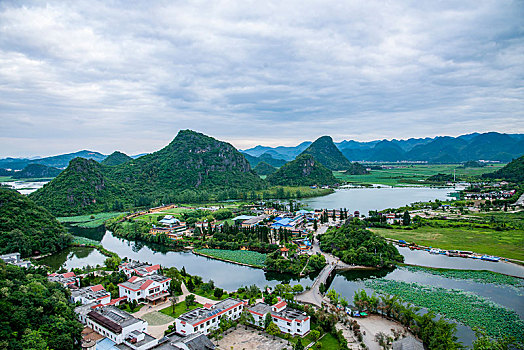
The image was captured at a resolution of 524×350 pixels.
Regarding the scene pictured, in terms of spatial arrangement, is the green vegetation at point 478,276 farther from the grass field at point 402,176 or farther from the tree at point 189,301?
the grass field at point 402,176

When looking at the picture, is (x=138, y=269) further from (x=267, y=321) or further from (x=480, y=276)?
(x=480, y=276)

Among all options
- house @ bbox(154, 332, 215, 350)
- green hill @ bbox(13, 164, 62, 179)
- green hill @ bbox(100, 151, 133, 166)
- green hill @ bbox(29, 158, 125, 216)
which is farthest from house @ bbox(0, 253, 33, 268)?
green hill @ bbox(13, 164, 62, 179)

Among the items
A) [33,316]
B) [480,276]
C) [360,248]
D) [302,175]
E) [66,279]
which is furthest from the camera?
[302,175]

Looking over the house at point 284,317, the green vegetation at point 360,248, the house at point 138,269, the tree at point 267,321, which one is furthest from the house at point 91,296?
the green vegetation at point 360,248

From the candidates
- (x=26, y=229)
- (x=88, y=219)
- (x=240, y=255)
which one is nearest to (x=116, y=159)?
(x=88, y=219)

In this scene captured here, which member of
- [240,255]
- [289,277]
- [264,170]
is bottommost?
[289,277]

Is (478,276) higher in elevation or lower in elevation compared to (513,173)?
lower

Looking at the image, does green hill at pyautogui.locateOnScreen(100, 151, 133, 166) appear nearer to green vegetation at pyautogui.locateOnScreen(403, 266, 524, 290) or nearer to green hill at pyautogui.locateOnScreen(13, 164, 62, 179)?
green hill at pyautogui.locateOnScreen(13, 164, 62, 179)

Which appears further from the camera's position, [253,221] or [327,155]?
[327,155]

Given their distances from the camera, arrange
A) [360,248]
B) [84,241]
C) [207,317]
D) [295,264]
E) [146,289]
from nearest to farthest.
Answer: [207,317] → [146,289] → [295,264] → [360,248] → [84,241]
